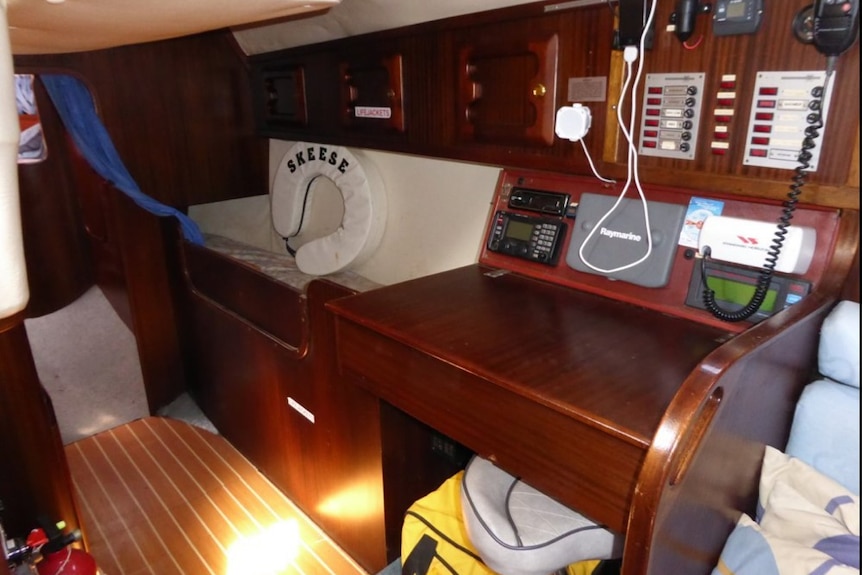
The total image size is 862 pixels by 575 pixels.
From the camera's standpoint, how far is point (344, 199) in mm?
2201

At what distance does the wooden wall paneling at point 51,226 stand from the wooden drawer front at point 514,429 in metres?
3.26

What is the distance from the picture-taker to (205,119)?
249 centimetres

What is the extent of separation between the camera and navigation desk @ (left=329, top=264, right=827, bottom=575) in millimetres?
743

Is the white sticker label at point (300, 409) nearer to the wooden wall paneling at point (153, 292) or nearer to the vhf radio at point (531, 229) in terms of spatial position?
the vhf radio at point (531, 229)

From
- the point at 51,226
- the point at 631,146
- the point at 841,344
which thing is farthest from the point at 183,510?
the point at 51,226

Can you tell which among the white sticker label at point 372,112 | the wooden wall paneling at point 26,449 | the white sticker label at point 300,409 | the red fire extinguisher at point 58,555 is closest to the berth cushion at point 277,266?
the white sticker label at point 300,409

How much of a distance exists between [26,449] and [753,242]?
1788mm

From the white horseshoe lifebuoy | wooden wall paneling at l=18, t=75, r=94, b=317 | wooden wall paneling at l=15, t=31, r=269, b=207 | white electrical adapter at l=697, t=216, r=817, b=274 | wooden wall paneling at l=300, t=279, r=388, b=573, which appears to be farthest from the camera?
wooden wall paneling at l=18, t=75, r=94, b=317

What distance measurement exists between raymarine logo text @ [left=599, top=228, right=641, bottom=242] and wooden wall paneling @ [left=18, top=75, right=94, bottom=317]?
138 inches

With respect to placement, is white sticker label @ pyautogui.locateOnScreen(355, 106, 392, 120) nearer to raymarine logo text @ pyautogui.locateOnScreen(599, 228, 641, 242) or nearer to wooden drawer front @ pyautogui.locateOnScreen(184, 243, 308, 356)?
wooden drawer front @ pyautogui.locateOnScreen(184, 243, 308, 356)

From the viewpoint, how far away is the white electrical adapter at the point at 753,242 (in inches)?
39.8

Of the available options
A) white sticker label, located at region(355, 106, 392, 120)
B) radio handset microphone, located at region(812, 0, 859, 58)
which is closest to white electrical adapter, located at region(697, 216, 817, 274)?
radio handset microphone, located at region(812, 0, 859, 58)

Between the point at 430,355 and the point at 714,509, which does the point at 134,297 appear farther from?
the point at 714,509

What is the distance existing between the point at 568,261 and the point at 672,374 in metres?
0.48
